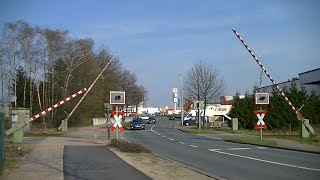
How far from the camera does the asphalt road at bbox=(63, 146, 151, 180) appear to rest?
37.2ft

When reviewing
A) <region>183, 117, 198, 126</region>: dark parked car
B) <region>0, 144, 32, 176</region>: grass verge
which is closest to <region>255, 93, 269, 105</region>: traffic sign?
<region>0, 144, 32, 176</region>: grass verge

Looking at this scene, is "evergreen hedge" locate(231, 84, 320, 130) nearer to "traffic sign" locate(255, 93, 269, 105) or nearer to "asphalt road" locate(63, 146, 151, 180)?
"traffic sign" locate(255, 93, 269, 105)

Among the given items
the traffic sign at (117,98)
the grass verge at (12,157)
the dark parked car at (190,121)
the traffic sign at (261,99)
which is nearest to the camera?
the grass verge at (12,157)

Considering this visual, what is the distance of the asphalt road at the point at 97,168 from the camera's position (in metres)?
11.3

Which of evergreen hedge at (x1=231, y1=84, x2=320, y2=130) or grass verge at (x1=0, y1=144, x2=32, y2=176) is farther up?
evergreen hedge at (x1=231, y1=84, x2=320, y2=130)

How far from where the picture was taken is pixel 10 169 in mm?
12578

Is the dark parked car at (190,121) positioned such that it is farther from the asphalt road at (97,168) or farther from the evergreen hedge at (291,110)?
the asphalt road at (97,168)

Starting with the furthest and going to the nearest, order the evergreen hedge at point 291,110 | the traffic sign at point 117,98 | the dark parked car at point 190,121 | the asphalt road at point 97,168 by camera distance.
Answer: the dark parked car at point 190,121 < the evergreen hedge at point 291,110 < the traffic sign at point 117,98 < the asphalt road at point 97,168

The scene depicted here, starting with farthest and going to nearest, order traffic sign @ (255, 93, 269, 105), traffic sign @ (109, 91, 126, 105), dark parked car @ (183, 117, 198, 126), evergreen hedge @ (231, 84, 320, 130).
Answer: dark parked car @ (183, 117, 198, 126), evergreen hedge @ (231, 84, 320, 130), traffic sign @ (255, 93, 269, 105), traffic sign @ (109, 91, 126, 105)

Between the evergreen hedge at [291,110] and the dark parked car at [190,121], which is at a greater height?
the evergreen hedge at [291,110]

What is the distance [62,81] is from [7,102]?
8160 mm

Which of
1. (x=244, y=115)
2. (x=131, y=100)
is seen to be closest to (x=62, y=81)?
(x=244, y=115)

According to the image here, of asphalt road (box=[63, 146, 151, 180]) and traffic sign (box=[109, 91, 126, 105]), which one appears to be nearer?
asphalt road (box=[63, 146, 151, 180])

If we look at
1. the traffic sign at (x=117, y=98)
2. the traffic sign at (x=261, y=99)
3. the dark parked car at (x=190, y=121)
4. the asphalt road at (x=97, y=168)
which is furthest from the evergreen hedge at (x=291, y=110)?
the asphalt road at (x=97, y=168)
